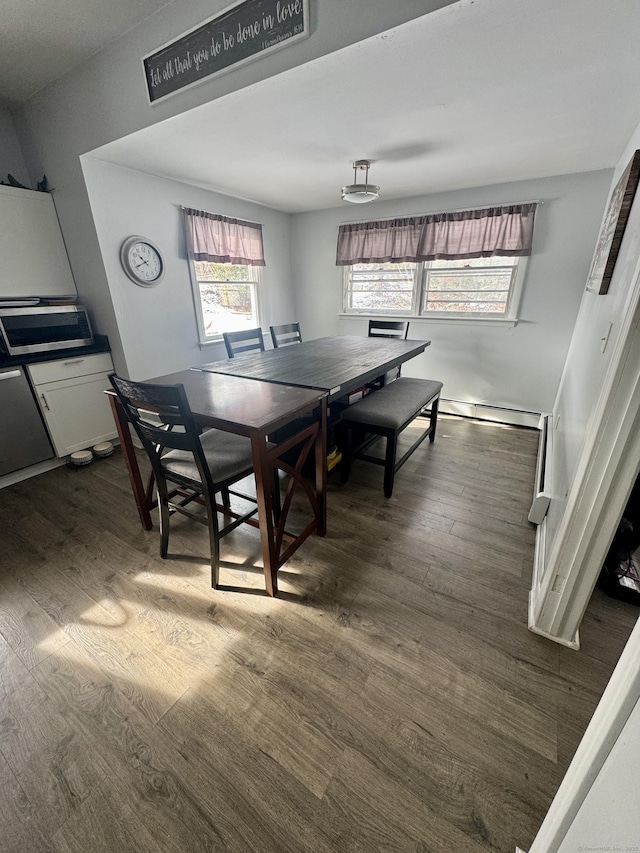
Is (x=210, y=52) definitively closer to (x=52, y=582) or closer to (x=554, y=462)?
(x=52, y=582)

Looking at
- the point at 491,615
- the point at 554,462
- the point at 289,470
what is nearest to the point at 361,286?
the point at 554,462

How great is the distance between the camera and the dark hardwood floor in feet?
3.00

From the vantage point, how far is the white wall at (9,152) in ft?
8.04

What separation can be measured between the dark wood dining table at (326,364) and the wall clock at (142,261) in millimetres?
1108

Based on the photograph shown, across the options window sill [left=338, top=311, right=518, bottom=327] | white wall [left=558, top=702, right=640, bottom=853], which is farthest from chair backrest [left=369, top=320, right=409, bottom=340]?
white wall [left=558, top=702, right=640, bottom=853]

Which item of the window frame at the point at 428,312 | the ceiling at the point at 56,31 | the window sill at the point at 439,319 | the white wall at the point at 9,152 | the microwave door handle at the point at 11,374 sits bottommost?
the microwave door handle at the point at 11,374

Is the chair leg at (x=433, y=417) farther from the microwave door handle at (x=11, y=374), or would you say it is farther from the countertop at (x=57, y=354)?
the microwave door handle at (x=11, y=374)

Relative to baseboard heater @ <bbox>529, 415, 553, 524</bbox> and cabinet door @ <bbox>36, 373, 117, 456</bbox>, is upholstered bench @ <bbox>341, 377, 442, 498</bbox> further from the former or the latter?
cabinet door @ <bbox>36, 373, 117, 456</bbox>

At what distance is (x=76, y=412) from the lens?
107 inches

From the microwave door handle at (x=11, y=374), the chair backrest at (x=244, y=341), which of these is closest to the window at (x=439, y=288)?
the chair backrest at (x=244, y=341)

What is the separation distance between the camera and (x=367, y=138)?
83.2 inches

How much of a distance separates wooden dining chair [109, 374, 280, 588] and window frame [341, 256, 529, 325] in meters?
2.91

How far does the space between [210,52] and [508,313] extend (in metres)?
3.03

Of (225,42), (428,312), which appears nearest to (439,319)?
(428,312)
